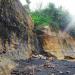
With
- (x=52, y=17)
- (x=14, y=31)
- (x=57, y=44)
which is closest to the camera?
(x=14, y=31)

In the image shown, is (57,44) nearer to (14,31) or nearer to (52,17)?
(52,17)

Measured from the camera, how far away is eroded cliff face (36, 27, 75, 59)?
33219 millimetres

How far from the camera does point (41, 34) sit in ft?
109

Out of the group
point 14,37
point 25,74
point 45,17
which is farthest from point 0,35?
point 45,17

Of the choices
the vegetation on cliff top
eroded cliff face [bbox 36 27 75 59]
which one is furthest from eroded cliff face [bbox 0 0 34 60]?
the vegetation on cliff top

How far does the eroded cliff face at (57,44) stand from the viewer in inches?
1308

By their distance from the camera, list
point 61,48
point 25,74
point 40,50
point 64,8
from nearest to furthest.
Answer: point 25,74 < point 40,50 < point 61,48 < point 64,8

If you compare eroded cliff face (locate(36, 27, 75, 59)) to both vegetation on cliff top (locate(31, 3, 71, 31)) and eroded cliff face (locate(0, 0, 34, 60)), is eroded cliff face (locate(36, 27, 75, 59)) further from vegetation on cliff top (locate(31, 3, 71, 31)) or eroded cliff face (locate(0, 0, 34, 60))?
eroded cliff face (locate(0, 0, 34, 60))

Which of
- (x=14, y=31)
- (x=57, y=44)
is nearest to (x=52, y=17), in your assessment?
(x=57, y=44)

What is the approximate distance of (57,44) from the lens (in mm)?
34812

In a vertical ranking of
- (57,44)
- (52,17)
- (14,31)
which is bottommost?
(57,44)

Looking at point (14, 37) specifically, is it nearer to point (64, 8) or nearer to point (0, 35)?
point (0, 35)

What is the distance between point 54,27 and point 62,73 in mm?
21105

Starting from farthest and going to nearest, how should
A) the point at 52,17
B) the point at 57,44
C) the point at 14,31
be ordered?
the point at 52,17
the point at 57,44
the point at 14,31
